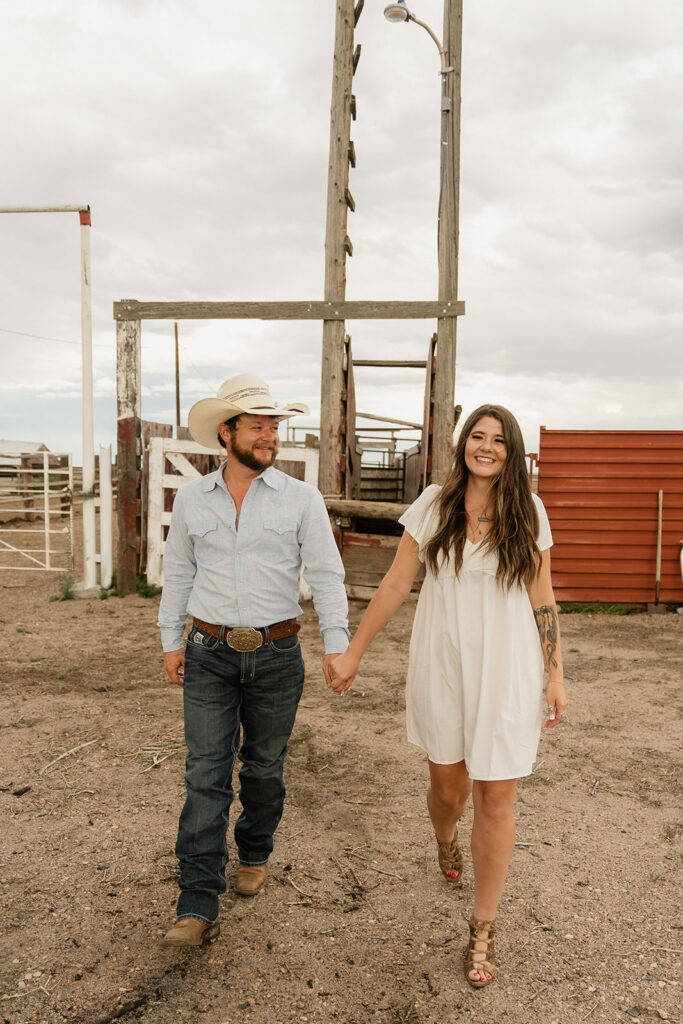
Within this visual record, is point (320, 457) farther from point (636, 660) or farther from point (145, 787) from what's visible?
point (145, 787)

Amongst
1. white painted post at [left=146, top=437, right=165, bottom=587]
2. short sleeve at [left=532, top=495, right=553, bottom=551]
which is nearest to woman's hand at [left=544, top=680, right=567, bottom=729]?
short sleeve at [left=532, top=495, right=553, bottom=551]

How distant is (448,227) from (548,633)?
7.76 meters

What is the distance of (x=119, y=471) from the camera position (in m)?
10.1

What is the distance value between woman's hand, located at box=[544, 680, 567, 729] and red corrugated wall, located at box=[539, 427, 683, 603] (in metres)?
8.29

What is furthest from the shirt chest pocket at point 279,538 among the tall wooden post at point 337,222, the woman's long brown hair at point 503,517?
the tall wooden post at point 337,222

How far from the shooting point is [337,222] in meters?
9.66

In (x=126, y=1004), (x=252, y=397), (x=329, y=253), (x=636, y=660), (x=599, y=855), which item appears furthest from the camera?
(x=329, y=253)

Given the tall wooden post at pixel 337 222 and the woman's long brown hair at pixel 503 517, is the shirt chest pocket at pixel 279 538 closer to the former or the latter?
the woman's long brown hair at pixel 503 517

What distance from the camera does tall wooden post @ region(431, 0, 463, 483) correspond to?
31.1 feet

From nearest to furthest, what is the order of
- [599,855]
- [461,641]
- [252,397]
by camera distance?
[461,641], [252,397], [599,855]

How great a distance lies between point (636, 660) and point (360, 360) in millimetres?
4995

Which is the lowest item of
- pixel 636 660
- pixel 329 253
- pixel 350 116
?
pixel 636 660

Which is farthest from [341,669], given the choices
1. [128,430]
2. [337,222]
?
[337,222]

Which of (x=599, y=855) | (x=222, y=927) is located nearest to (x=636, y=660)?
(x=599, y=855)
